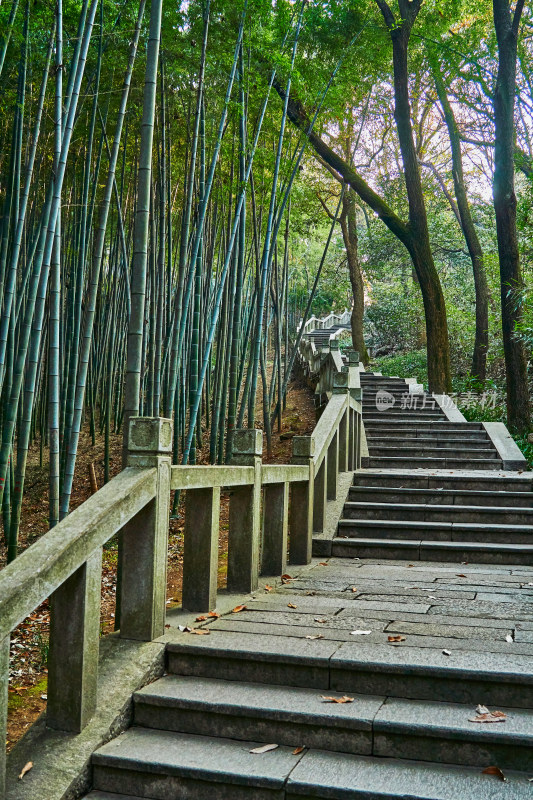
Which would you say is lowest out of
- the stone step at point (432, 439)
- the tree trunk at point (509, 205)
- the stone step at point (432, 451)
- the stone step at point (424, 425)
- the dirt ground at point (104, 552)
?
the dirt ground at point (104, 552)

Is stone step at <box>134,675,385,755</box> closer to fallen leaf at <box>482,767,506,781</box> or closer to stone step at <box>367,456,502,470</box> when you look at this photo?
fallen leaf at <box>482,767,506,781</box>

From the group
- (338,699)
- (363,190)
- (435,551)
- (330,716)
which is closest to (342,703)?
(338,699)

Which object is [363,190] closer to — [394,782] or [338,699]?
[338,699]

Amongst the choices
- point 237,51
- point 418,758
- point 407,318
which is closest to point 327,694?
point 418,758

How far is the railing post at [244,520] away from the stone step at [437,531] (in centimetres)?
191

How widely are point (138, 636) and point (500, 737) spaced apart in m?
1.30

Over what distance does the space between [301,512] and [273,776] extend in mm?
2370

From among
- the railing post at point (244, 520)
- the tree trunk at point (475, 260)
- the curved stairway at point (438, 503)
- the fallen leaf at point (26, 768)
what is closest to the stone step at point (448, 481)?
the curved stairway at point (438, 503)

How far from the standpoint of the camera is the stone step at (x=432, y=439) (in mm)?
7483

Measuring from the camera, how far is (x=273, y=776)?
6.49 feet

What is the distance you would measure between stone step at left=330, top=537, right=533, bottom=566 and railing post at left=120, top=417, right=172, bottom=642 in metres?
2.42

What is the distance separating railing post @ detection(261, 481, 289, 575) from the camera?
12.1 feet

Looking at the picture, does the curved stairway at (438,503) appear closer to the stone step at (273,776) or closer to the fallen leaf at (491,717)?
the fallen leaf at (491,717)

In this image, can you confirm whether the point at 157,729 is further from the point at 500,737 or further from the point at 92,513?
the point at 500,737
